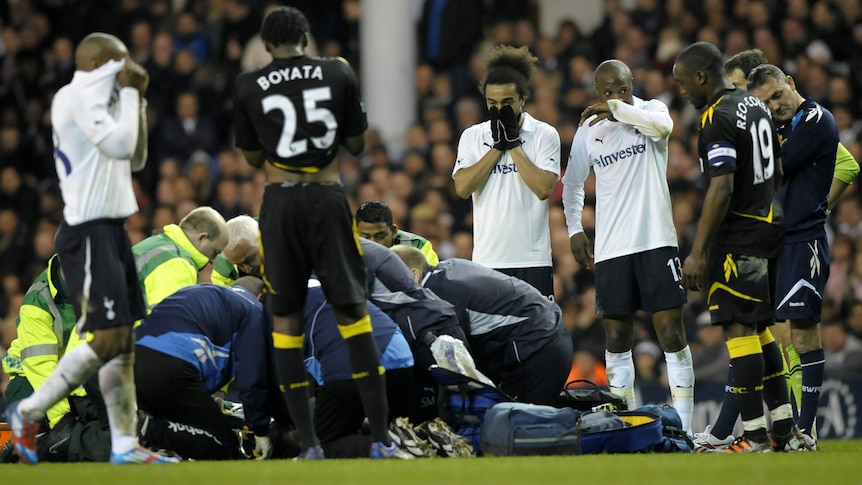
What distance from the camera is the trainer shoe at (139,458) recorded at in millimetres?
6805

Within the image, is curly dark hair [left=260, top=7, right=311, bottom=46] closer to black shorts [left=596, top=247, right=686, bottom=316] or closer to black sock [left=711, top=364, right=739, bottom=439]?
black shorts [left=596, top=247, right=686, bottom=316]

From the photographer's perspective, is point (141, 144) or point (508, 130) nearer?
point (141, 144)

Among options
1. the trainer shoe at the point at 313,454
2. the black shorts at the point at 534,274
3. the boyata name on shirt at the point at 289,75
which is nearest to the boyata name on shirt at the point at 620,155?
the black shorts at the point at 534,274

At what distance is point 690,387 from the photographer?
8.60 metres

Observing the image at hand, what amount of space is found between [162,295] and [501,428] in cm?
249

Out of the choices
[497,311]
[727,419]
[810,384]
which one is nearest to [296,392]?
[497,311]

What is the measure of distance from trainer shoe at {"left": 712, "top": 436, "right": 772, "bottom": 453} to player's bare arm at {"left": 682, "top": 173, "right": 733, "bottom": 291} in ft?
3.04

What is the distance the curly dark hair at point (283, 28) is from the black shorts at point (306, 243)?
0.78 meters

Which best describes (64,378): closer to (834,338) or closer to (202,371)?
(202,371)

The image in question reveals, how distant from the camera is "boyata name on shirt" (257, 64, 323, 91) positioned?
22.8 ft

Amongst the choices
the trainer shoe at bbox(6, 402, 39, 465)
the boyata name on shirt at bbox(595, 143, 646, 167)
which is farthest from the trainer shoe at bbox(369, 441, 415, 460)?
the boyata name on shirt at bbox(595, 143, 646, 167)

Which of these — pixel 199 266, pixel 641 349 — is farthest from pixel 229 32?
pixel 199 266

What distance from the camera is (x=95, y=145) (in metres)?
6.79

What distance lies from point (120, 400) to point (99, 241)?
2.74ft
